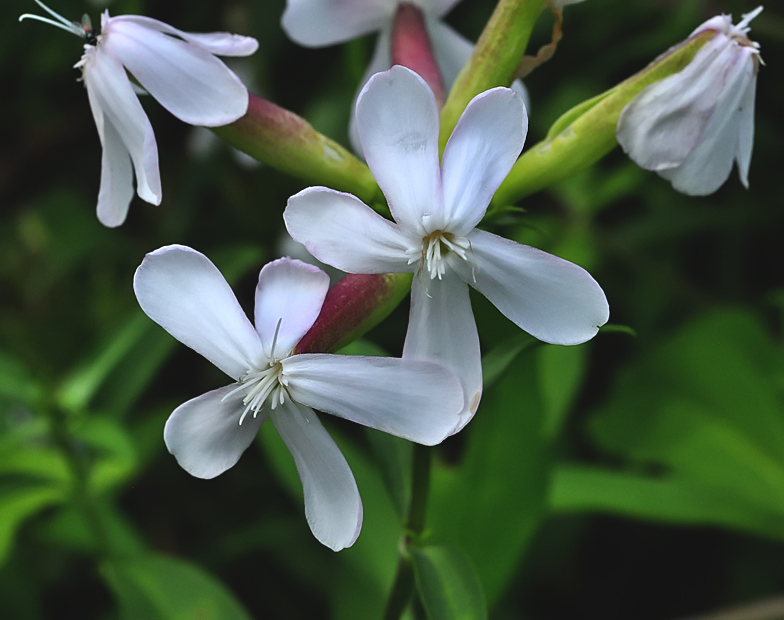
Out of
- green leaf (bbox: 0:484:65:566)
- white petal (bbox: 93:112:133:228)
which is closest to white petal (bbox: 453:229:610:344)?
white petal (bbox: 93:112:133:228)

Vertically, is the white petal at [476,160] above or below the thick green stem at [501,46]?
below

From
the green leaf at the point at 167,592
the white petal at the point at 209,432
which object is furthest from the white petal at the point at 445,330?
the green leaf at the point at 167,592

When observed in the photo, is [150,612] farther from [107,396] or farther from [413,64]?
[413,64]

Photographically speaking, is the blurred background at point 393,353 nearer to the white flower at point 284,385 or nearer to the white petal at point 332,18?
the white flower at point 284,385

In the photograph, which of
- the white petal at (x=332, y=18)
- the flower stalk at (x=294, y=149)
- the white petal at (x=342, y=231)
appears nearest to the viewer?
the white petal at (x=342, y=231)

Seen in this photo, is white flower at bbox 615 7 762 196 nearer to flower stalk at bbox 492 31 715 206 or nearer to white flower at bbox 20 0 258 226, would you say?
flower stalk at bbox 492 31 715 206

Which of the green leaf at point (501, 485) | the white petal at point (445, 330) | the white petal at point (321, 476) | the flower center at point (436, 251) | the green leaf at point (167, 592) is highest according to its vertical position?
the flower center at point (436, 251)

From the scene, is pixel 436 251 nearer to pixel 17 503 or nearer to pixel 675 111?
pixel 675 111
